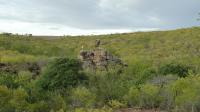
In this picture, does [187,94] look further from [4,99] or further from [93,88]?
[4,99]

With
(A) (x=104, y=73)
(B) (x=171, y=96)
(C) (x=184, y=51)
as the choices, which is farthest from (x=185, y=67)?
(C) (x=184, y=51)

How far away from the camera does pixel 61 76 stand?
1415 inches

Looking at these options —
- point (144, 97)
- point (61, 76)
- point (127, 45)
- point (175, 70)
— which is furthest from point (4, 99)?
point (127, 45)

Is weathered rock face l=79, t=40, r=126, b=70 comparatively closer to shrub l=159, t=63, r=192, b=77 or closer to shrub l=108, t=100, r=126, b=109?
shrub l=159, t=63, r=192, b=77

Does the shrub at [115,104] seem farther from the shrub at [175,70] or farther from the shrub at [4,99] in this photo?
the shrub at [175,70]

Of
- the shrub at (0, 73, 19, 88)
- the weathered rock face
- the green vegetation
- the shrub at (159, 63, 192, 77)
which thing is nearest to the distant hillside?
the green vegetation

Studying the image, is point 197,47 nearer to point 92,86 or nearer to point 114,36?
point 114,36

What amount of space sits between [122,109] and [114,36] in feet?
188

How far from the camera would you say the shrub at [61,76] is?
3547 cm

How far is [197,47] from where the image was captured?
2640 inches

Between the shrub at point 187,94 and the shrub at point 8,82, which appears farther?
the shrub at point 8,82

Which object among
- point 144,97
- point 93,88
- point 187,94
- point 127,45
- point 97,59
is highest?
point 97,59

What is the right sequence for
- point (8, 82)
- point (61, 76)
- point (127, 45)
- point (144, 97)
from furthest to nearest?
1. point (127, 45)
2. point (61, 76)
3. point (8, 82)
4. point (144, 97)

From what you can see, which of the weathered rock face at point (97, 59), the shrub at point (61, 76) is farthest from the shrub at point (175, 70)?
the shrub at point (61, 76)
